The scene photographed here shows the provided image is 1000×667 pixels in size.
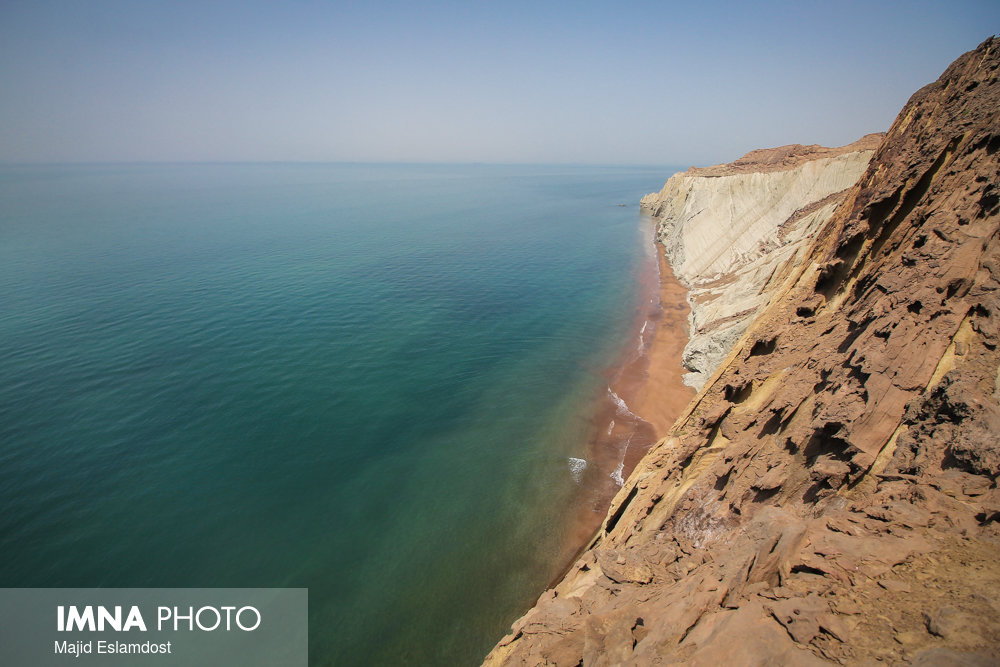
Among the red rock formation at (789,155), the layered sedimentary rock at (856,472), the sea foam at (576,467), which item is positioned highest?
the red rock formation at (789,155)

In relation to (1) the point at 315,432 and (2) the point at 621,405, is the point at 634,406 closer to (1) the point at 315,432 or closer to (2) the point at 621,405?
(2) the point at 621,405

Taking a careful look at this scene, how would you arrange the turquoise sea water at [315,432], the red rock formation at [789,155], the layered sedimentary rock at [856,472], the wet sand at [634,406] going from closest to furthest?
the layered sedimentary rock at [856,472] → the turquoise sea water at [315,432] → the wet sand at [634,406] → the red rock formation at [789,155]

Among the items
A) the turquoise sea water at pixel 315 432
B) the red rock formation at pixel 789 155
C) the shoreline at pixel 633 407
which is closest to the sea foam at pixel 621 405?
the shoreline at pixel 633 407

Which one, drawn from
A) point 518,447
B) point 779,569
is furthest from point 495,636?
point 779,569

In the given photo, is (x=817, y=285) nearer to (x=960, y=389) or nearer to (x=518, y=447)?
(x=960, y=389)

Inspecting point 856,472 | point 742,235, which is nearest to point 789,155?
Answer: point 742,235

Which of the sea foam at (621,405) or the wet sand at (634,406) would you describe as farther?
the sea foam at (621,405)

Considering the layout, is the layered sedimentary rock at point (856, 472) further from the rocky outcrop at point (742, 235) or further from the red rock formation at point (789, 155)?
the red rock formation at point (789, 155)
